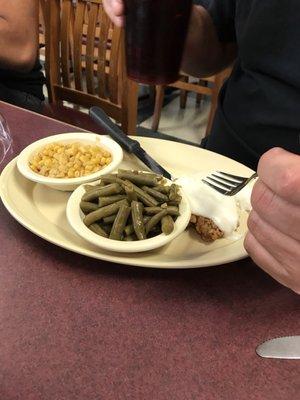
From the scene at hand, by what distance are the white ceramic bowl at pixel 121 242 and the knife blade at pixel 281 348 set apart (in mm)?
232

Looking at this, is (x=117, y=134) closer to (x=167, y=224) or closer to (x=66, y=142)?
(x=66, y=142)

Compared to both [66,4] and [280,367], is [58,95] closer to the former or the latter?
[66,4]

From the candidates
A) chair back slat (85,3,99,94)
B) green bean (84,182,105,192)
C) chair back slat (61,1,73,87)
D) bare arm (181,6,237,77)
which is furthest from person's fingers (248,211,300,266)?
chair back slat (61,1,73,87)

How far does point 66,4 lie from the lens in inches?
78.3

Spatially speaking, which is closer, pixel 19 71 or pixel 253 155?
pixel 253 155

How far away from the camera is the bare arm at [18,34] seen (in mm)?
1727

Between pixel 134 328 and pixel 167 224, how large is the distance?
20 cm

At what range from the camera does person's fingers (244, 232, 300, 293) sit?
0.67 metres

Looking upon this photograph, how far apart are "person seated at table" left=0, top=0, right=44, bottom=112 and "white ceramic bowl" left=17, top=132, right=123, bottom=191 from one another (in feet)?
2.72

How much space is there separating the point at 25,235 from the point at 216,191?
0.38 metres

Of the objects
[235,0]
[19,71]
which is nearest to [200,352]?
[235,0]

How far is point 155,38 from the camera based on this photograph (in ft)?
2.50

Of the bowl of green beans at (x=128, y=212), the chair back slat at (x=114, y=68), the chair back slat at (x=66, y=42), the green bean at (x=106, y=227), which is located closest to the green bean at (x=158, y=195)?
the bowl of green beans at (x=128, y=212)

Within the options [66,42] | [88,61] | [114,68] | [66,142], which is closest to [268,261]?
[66,142]
